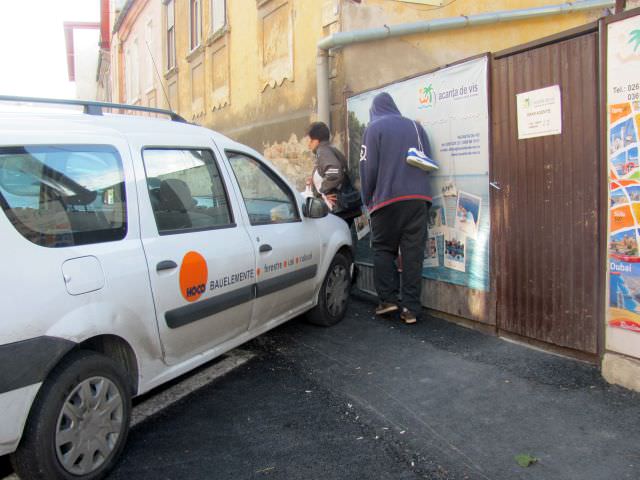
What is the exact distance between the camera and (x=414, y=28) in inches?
277

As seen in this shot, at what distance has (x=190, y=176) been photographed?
3.56m

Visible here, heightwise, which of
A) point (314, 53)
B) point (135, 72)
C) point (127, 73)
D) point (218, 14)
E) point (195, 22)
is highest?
point (127, 73)

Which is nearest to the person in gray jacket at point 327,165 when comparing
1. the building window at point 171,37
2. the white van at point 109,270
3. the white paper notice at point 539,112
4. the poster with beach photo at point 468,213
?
the poster with beach photo at point 468,213

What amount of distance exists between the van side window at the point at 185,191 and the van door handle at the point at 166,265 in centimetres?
18

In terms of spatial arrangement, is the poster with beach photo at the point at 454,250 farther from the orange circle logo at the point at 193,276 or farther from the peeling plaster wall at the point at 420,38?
the peeling plaster wall at the point at 420,38

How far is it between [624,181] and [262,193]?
8.09 feet

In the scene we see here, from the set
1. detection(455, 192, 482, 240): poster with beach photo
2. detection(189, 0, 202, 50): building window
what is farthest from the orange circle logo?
detection(189, 0, 202, 50): building window

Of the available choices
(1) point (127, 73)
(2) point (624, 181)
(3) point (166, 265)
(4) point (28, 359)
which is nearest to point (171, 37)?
(1) point (127, 73)

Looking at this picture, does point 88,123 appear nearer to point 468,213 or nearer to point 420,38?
point 468,213

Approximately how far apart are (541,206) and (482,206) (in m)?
0.59

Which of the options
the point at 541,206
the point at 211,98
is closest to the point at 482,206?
the point at 541,206

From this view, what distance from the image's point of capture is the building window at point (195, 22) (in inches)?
504

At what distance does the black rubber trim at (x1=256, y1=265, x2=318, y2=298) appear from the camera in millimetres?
3898

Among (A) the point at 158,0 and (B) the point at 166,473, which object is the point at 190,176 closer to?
(B) the point at 166,473
